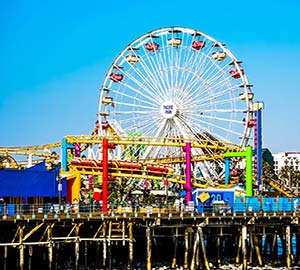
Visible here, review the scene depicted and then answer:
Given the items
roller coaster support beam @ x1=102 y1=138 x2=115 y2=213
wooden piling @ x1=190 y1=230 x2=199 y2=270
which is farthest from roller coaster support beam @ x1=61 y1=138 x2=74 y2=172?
wooden piling @ x1=190 y1=230 x2=199 y2=270

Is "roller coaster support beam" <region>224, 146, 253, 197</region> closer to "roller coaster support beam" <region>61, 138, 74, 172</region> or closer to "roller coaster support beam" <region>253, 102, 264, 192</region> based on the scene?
"roller coaster support beam" <region>253, 102, 264, 192</region>

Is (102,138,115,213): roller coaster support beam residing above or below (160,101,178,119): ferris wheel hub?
below

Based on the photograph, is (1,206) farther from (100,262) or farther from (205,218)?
(205,218)

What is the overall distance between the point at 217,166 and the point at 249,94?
16.8 metres

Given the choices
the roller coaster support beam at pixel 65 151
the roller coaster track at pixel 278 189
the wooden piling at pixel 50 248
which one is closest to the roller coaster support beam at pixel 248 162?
the roller coaster track at pixel 278 189

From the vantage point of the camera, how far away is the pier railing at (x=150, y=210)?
53.5 meters

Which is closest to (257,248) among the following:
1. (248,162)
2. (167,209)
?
(167,209)

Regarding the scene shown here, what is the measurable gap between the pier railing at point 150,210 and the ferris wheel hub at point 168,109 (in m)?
22.3

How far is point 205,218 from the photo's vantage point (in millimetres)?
56094

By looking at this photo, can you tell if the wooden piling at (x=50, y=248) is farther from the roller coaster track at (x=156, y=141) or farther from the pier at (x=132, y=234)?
the roller coaster track at (x=156, y=141)

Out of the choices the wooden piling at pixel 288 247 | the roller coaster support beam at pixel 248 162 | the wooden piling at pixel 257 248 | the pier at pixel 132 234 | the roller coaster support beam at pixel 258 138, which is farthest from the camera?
the roller coaster support beam at pixel 258 138

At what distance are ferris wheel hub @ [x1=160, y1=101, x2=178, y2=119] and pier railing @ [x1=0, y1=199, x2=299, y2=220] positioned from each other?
22328 mm

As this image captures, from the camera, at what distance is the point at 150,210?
55844 millimetres

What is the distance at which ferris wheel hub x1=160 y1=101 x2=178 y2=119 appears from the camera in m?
84.9
